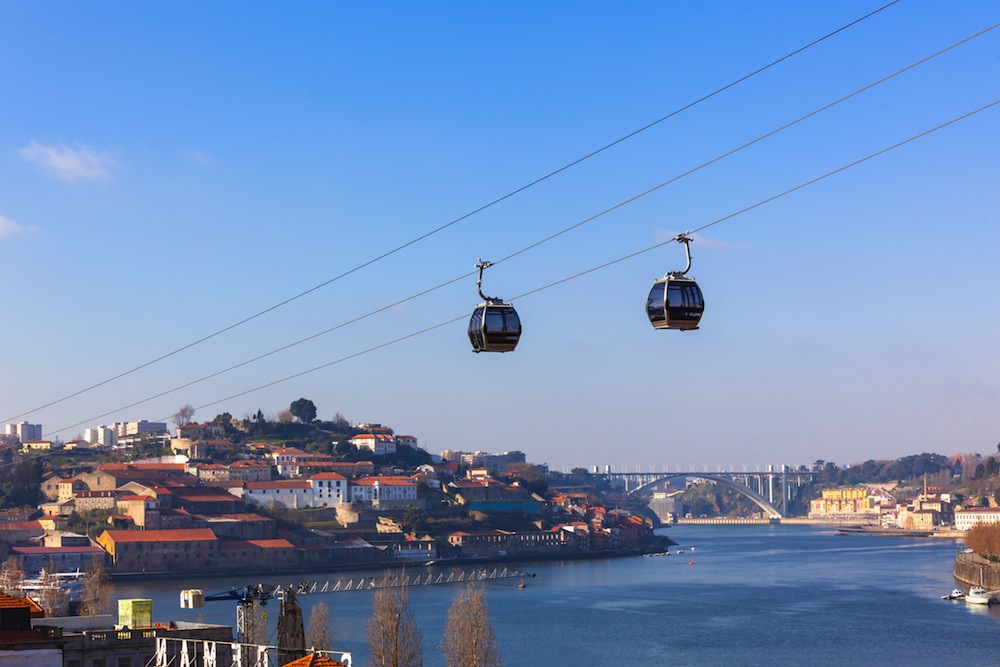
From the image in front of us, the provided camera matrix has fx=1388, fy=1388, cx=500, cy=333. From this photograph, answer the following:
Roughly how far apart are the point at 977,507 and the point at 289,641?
278ft

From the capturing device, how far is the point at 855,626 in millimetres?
30062

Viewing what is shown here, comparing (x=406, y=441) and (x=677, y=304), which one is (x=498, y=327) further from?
(x=406, y=441)

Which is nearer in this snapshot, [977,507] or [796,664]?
[796,664]

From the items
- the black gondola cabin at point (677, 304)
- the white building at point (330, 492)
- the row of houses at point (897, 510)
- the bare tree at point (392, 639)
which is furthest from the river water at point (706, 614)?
the row of houses at point (897, 510)

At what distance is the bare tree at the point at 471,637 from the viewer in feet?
60.2

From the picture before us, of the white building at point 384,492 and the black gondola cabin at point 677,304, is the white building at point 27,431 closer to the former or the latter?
the white building at point 384,492

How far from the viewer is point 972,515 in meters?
85.9

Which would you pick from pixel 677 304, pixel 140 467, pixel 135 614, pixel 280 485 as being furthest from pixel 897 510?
pixel 677 304

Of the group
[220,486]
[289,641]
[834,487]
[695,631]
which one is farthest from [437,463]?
[834,487]

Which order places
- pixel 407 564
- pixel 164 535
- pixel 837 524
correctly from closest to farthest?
pixel 164 535 → pixel 407 564 → pixel 837 524

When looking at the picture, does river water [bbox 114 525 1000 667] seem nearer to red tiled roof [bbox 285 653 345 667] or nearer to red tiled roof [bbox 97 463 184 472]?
red tiled roof [bbox 97 463 184 472]

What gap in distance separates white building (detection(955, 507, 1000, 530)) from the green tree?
39977 mm

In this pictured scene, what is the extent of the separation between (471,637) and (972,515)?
243 feet

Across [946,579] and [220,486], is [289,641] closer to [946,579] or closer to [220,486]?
[946,579]
